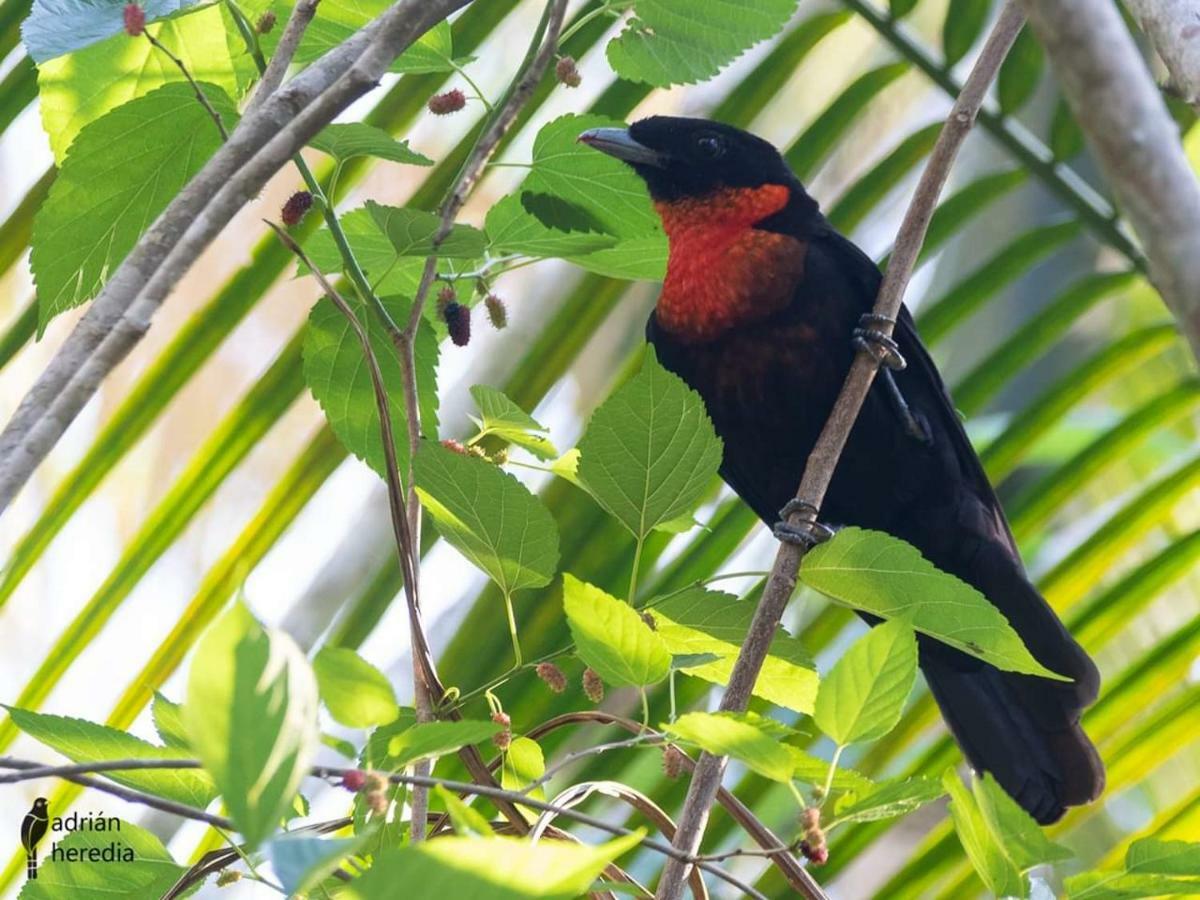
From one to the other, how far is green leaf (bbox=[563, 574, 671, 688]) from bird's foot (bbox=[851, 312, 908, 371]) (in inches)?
29.9

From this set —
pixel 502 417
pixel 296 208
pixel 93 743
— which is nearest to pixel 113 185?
pixel 296 208

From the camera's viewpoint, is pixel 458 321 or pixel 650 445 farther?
pixel 458 321

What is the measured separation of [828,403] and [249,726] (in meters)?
1.96

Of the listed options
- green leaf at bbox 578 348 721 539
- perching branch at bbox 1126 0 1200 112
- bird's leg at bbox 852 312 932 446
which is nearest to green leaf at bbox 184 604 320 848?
green leaf at bbox 578 348 721 539

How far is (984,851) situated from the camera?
0.99 m

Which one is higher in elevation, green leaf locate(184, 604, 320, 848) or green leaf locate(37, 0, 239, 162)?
green leaf locate(37, 0, 239, 162)

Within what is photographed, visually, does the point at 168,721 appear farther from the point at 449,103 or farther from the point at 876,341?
the point at 876,341

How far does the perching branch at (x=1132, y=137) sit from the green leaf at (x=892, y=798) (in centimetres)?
44

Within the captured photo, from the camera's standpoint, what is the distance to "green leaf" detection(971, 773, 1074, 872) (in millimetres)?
951

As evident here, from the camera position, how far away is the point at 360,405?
1.52 meters

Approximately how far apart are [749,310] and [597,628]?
153cm

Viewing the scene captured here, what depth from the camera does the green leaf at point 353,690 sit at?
97cm

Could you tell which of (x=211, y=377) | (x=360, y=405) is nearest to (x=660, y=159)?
(x=360, y=405)

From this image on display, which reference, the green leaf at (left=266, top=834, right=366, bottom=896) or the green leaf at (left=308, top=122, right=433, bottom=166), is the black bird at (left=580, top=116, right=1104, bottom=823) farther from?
the green leaf at (left=266, top=834, right=366, bottom=896)
